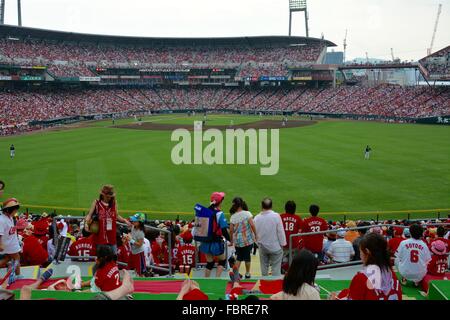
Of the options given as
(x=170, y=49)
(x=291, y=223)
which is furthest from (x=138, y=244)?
(x=170, y=49)

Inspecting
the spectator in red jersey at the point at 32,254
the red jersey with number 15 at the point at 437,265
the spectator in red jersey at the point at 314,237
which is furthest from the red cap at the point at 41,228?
the red jersey with number 15 at the point at 437,265

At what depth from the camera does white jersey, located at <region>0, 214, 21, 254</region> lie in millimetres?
8305

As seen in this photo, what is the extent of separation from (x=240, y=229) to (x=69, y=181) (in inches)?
878

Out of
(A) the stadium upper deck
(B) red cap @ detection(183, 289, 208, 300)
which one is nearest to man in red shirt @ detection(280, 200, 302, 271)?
(B) red cap @ detection(183, 289, 208, 300)

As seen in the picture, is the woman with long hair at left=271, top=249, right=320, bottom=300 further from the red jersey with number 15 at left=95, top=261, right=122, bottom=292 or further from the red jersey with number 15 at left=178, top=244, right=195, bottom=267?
the red jersey with number 15 at left=178, top=244, right=195, bottom=267

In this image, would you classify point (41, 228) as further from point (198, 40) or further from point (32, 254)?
point (198, 40)

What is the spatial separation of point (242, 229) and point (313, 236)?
1.89 meters

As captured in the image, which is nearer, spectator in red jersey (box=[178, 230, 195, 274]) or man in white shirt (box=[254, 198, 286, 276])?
man in white shirt (box=[254, 198, 286, 276])

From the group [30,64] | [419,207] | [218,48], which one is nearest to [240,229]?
[419,207]

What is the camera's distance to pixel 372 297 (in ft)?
15.6

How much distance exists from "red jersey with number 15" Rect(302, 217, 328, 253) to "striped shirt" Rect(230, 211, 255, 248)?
1578 millimetres

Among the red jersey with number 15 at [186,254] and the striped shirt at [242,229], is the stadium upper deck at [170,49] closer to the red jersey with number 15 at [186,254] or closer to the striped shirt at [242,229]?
the red jersey with number 15 at [186,254]

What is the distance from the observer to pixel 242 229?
859 cm
